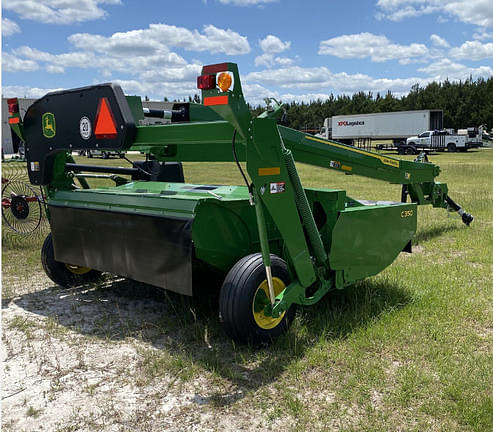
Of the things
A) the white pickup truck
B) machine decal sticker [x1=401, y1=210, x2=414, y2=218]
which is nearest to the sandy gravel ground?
machine decal sticker [x1=401, y1=210, x2=414, y2=218]

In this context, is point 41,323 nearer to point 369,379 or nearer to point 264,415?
point 264,415

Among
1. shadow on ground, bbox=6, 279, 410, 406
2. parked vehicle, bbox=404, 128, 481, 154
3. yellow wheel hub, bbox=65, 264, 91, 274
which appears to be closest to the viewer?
shadow on ground, bbox=6, 279, 410, 406

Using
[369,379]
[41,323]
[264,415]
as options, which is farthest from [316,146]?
[41,323]

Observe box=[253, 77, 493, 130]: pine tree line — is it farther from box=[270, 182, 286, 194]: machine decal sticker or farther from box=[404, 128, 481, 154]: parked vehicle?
→ box=[270, 182, 286, 194]: machine decal sticker

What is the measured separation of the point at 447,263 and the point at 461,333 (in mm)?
2267

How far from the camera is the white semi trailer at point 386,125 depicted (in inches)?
1692

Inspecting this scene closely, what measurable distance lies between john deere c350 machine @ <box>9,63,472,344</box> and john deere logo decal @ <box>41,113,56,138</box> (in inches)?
0.5

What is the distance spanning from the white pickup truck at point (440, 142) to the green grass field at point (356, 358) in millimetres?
35142

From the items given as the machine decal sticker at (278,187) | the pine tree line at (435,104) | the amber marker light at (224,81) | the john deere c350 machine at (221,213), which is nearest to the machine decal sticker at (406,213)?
the john deere c350 machine at (221,213)

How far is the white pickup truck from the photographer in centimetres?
3800

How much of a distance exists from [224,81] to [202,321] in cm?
201

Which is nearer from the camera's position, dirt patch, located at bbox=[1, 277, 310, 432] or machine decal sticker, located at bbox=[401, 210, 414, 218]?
dirt patch, located at bbox=[1, 277, 310, 432]

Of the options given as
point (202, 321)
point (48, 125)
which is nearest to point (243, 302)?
point (202, 321)

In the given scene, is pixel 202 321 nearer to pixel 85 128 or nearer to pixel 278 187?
pixel 278 187
